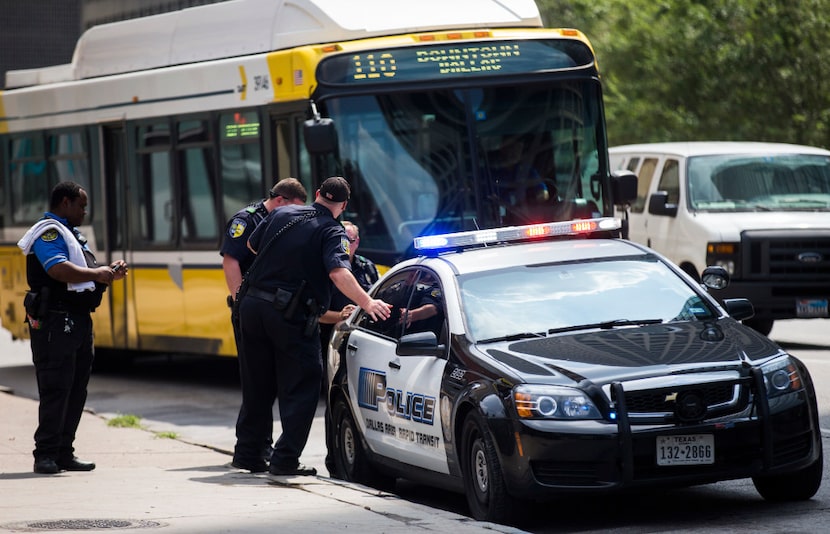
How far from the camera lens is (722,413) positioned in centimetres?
801

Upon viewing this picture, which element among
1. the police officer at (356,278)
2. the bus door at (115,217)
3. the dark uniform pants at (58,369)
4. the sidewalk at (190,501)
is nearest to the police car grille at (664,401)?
the sidewalk at (190,501)

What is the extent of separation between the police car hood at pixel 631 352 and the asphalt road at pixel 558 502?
73 cm

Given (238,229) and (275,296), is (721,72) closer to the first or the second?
(238,229)

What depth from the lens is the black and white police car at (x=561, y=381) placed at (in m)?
7.89

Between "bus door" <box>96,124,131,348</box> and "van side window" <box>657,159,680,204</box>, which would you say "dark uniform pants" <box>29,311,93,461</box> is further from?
"van side window" <box>657,159,680,204</box>

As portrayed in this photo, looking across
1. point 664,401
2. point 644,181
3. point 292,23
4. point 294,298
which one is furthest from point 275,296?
point 644,181

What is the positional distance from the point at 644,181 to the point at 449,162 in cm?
524

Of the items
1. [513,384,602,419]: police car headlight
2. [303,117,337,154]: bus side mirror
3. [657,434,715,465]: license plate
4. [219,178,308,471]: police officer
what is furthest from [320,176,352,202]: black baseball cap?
[303,117,337,154]: bus side mirror

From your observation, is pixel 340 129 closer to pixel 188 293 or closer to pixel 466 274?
pixel 188 293

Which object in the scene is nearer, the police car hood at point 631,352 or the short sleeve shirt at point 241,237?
the police car hood at point 631,352

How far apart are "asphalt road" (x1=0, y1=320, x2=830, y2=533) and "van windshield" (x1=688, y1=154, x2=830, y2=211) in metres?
1.50

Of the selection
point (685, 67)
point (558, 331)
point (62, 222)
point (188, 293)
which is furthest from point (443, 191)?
point (685, 67)

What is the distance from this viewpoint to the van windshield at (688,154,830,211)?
689 inches

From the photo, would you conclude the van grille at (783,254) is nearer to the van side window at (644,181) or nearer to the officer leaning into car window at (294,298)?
the van side window at (644,181)
